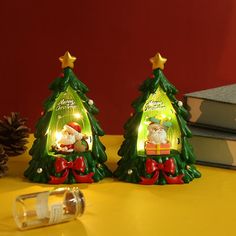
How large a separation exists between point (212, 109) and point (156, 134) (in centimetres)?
17

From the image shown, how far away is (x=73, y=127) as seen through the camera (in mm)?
952

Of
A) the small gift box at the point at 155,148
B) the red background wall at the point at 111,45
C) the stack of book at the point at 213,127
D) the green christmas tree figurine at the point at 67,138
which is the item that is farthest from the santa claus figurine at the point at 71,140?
the red background wall at the point at 111,45

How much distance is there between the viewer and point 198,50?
1782 millimetres

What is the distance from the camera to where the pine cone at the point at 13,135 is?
1.11 meters

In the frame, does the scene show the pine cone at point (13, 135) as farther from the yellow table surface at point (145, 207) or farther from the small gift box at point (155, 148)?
the small gift box at point (155, 148)

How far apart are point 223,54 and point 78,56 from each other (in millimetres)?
459

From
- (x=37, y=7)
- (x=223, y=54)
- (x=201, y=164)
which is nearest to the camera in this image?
(x=201, y=164)

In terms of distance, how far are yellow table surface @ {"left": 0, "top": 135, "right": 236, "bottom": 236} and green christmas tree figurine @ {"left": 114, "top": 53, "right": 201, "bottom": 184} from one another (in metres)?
0.02

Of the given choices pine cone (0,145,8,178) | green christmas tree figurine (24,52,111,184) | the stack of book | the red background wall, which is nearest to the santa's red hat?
green christmas tree figurine (24,52,111,184)

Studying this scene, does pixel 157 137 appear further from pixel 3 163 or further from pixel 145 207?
pixel 3 163

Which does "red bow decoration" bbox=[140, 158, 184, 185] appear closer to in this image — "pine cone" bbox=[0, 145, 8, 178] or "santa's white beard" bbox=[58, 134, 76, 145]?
"santa's white beard" bbox=[58, 134, 76, 145]

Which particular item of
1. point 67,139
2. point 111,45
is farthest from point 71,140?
point 111,45

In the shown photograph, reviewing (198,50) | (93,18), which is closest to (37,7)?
(93,18)

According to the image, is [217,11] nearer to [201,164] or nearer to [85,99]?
[201,164]
